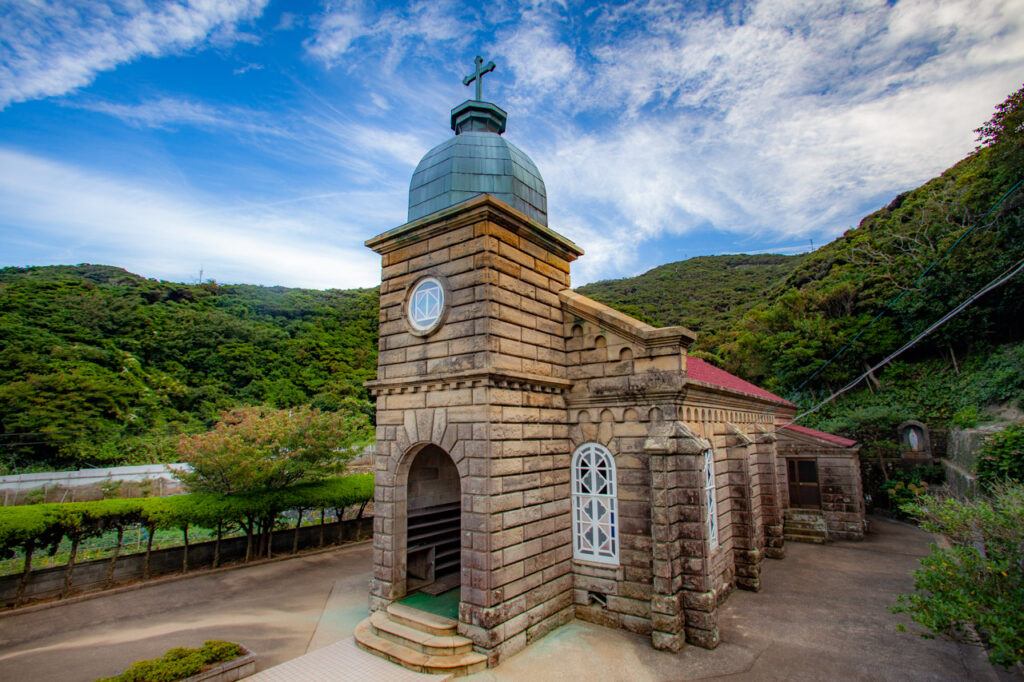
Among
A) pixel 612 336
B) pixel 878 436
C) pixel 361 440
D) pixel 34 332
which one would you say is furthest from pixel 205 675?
pixel 34 332

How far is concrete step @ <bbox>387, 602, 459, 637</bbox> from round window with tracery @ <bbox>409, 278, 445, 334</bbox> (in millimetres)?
5164

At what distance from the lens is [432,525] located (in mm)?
10453

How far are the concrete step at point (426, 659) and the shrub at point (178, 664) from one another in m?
2.09

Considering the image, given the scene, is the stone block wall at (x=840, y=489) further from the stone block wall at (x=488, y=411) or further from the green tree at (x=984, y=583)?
the stone block wall at (x=488, y=411)

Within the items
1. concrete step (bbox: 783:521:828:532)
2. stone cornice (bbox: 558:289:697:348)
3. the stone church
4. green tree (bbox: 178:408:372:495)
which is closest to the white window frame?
the stone church

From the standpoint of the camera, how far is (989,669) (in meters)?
7.01

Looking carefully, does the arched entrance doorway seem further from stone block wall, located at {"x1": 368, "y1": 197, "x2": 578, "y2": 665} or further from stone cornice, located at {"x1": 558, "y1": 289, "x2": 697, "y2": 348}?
stone cornice, located at {"x1": 558, "y1": 289, "x2": 697, "y2": 348}

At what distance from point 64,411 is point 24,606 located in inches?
848

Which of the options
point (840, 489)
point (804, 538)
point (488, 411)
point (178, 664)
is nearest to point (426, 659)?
point (178, 664)

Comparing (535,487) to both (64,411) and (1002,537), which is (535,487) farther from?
(64,411)

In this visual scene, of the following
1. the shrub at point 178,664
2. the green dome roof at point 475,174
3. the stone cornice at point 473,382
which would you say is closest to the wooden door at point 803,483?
the stone cornice at point 473,382

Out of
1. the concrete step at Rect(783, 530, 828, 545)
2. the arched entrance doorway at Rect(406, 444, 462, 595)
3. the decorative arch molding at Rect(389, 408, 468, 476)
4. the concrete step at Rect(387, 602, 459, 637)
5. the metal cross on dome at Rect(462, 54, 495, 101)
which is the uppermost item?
the metal cross on dome at Rect(462, 54, 495, 101)

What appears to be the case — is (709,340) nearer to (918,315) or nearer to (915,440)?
(918,315)

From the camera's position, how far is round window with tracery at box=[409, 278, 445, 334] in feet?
29.6
